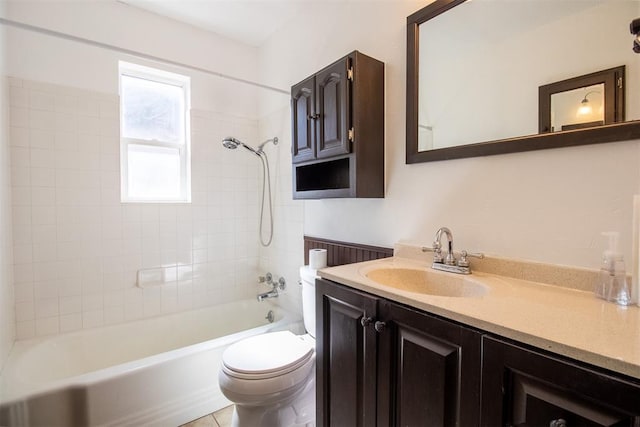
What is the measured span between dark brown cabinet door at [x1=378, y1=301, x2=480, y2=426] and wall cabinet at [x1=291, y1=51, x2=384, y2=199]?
2.45 ft

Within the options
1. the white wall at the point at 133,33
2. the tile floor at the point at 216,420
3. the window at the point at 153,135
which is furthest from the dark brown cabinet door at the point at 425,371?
the white wall at the point at 133,33

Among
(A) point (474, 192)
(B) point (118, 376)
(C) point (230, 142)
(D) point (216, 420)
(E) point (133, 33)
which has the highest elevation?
(E) point (133, 33)

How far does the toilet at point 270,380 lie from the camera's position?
4.20 feet

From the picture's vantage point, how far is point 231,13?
2.17m

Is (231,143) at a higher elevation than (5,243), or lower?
higher

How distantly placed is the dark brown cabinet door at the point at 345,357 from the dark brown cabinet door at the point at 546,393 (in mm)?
351

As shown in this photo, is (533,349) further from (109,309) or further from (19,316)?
(19,316)

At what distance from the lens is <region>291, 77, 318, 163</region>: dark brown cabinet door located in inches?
65.1

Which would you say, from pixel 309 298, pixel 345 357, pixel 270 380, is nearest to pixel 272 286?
pixel 309 298

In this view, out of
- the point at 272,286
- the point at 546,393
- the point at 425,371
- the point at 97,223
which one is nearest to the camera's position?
the point at 546,393

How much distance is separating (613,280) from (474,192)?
505mm

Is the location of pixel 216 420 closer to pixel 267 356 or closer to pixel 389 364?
pixel 267 356

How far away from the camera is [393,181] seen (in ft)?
4.97

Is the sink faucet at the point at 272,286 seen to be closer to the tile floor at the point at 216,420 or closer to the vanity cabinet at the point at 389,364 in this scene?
the tile floor at the point at 216,420
